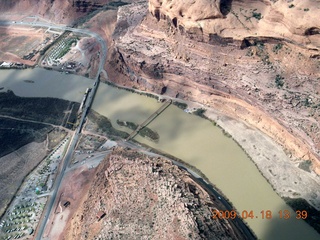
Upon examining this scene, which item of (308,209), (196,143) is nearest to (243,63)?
(196,143)

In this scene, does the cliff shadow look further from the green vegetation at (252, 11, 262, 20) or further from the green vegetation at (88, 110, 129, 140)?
the green vegetation at (88, 110, 129, 140)

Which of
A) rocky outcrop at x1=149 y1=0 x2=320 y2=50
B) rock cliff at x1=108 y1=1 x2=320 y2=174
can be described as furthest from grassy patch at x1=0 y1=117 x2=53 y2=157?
rocky outcrop at x1=149 y1=0 x2=320 y2=50

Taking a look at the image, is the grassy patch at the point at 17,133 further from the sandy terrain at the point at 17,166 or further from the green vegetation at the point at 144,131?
the green vegetation at the point at 144,131

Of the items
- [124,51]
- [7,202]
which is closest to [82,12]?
[124,51]

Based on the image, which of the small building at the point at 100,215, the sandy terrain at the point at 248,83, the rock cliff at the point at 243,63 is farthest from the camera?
the rock cliff at the point at 243,63

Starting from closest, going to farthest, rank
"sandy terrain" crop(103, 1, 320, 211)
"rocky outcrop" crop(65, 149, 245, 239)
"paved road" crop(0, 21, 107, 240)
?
"rocky outcrop" crop(65, 149, 245, 239) < "paved road" crop(0, 21, 107, 240) < "sandy terrain" crop(103, 1, 320, 211)

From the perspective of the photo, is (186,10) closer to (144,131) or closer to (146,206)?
(144,131)

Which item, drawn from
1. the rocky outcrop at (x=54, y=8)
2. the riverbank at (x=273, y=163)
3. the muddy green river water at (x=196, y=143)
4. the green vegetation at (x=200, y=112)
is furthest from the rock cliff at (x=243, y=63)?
the rocky outcrop at (x=54, y=8)
